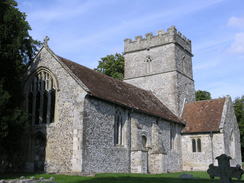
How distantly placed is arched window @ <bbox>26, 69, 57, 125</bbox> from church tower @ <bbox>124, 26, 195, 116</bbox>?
1433cm

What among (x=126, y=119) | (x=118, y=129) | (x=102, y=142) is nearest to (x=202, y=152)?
(x=126, y=119)

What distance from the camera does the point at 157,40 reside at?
34.2m

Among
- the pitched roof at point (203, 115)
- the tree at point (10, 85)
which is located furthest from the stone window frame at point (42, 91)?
the pitched roof at point (203, 115)

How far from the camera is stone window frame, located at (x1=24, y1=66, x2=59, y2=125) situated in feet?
68.5

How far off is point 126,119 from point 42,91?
20.3 feet

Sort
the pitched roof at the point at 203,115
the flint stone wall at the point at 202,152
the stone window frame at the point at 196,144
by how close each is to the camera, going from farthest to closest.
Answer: the pitched roof at the point at 203,115, the stone window frame at the point at 196,144, the flint stone wall at the point at 202,152

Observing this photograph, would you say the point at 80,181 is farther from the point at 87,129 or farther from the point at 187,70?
the point at 187,70

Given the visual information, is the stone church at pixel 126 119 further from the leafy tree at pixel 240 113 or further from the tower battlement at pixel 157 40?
the leafy tree at pixel 240 113

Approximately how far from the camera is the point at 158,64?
1324 inches

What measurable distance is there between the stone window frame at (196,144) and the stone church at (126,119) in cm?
9

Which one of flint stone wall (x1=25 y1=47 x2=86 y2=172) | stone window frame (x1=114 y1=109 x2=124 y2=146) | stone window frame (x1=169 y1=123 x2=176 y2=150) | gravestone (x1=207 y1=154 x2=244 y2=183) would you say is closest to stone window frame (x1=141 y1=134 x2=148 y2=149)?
stone window frame (x1=114 y1=109 x2=124 y2=146)

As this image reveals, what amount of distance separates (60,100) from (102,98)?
2747mm

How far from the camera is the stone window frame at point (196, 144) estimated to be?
29197mm

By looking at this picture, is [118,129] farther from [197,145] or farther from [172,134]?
[197,145]
